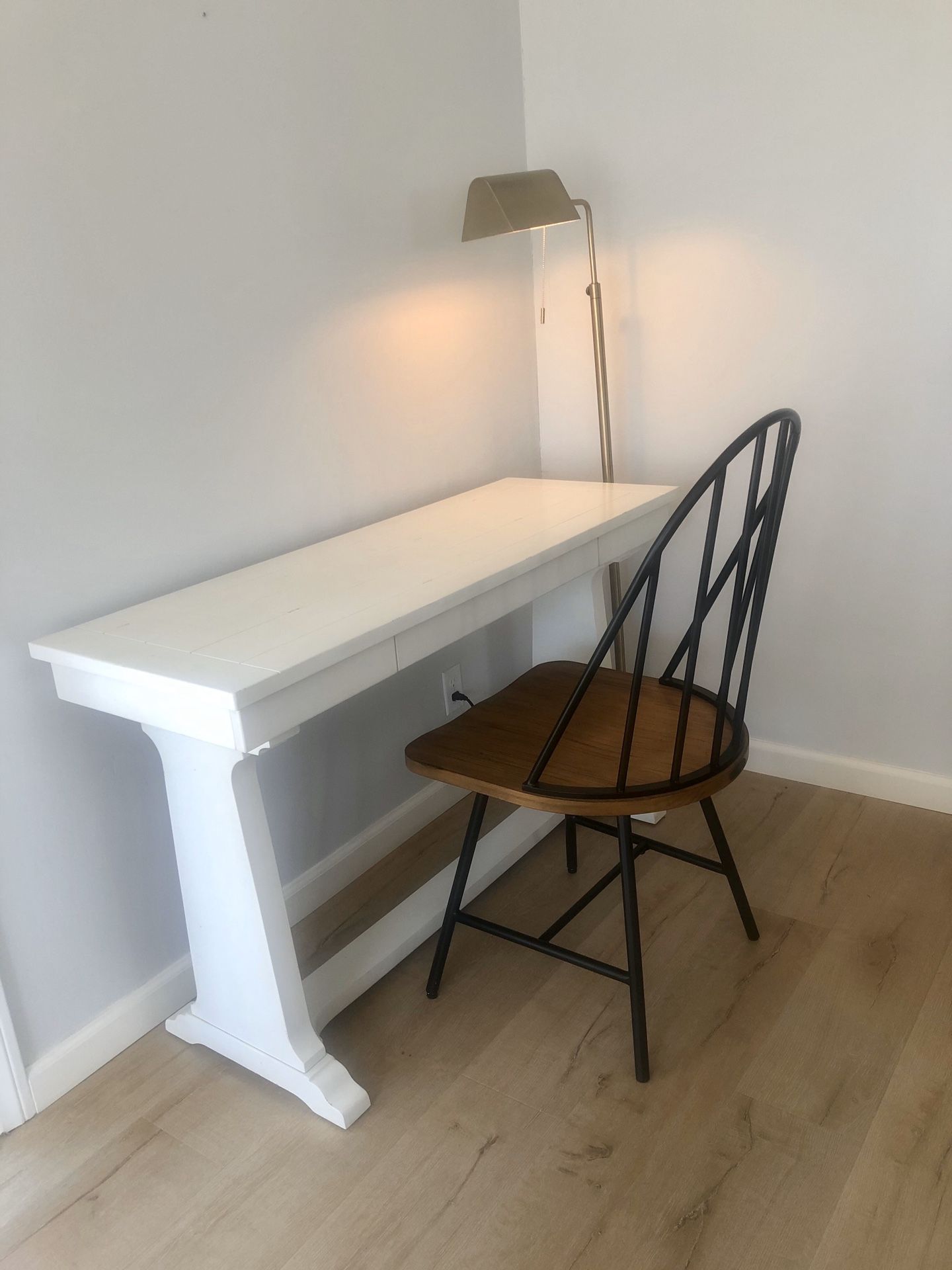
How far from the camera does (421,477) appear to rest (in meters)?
2.18

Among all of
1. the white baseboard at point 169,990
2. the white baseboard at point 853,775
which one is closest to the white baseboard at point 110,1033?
the white baseboard at point 169,990

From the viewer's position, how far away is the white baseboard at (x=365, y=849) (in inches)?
79.2

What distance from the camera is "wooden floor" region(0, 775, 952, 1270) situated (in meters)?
1.32

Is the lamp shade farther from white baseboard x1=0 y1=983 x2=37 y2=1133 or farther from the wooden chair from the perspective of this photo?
white baseboard x1=0 y1=983 x2=37 y2=1133

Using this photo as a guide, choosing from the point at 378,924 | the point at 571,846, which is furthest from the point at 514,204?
the point at 378,924

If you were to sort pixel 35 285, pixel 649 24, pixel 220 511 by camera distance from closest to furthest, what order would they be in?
1. pixel 35 285
2. pixel 220 511
3. pixel 649 24

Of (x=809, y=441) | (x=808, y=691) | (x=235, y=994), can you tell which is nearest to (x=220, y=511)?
(x=235, y=994)

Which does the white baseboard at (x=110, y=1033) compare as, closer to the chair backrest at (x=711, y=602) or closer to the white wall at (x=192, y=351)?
the white wall at (x=192, y=351)

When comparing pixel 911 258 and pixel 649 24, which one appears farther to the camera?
pixel 649 24

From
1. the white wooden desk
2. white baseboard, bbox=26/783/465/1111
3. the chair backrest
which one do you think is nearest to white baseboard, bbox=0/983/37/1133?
white baseboard, bbox=26/783/465/1111

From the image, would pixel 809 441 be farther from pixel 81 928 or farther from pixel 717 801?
pixel 81 928

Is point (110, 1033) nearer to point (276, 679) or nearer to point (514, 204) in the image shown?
point (276, 679)

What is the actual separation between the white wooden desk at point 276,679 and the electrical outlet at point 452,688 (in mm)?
496

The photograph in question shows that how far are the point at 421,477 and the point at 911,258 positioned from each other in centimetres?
105
